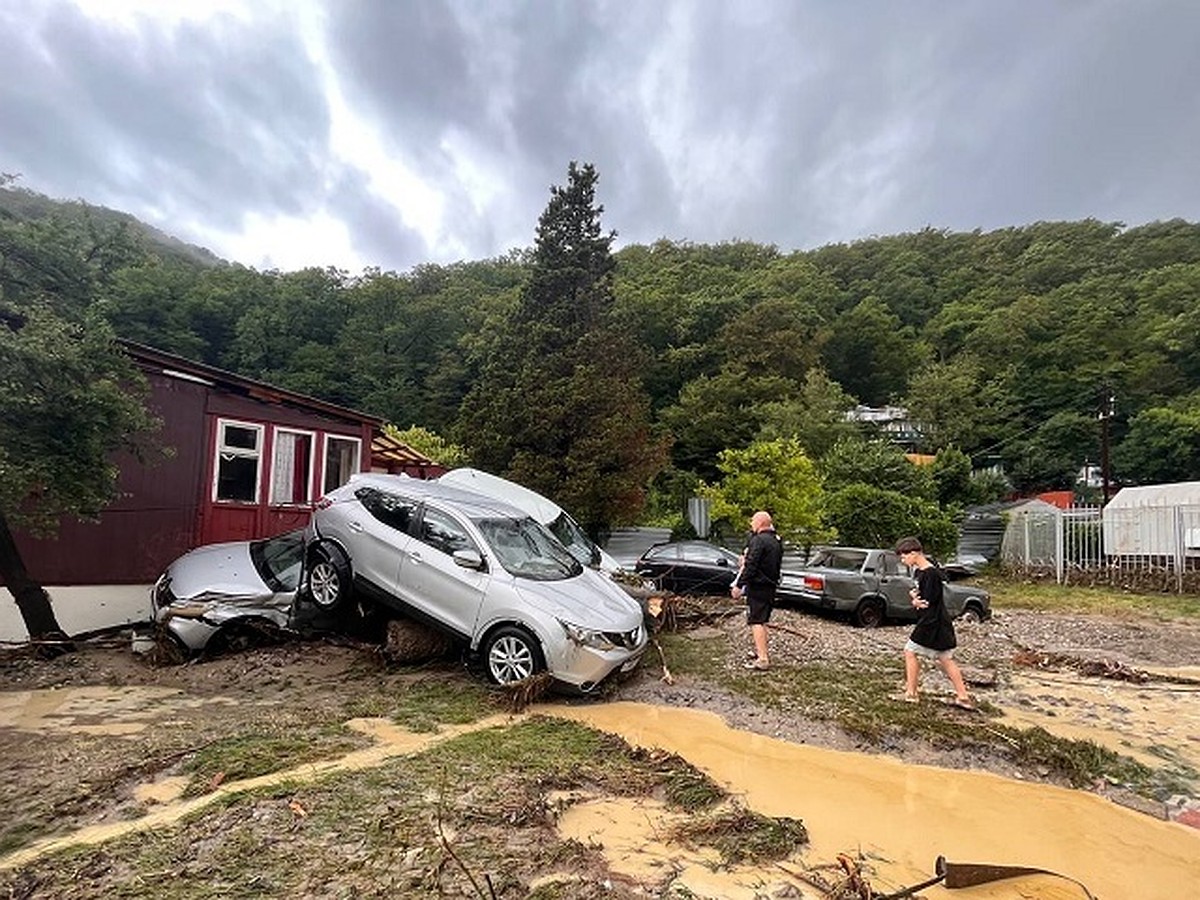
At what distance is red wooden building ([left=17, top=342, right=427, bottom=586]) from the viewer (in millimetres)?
9859

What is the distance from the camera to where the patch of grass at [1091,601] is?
14.8 metres

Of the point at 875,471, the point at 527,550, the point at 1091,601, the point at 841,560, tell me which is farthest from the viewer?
the point at 875,471

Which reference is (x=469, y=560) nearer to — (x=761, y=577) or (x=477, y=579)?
(x=477, y=579)

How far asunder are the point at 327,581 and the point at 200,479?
16.1ft

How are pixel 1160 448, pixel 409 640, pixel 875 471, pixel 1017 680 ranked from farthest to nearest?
pixel 1160 448 < pixel 875 471 < pixel 1017 680 < pixel 409 640

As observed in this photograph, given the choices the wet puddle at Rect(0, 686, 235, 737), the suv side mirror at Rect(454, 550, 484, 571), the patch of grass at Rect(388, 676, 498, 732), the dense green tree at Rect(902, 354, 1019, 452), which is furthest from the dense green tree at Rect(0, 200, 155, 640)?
the dense green tree at Rect(902, 354, 1019, 452)

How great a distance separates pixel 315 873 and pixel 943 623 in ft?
18.0

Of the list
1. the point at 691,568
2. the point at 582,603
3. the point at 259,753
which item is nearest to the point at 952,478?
the point at 691,568

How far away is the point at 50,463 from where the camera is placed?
7137 mm

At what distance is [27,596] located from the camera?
8375mm

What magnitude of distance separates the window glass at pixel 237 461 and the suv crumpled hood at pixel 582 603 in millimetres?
7290

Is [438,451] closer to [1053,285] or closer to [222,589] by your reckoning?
[222,589]

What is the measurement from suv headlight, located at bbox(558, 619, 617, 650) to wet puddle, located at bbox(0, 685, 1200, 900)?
0.63m

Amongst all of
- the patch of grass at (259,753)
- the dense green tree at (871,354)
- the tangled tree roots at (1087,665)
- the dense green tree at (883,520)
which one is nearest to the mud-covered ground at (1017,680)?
the tangled tree roots at (1087,665)
